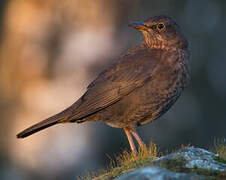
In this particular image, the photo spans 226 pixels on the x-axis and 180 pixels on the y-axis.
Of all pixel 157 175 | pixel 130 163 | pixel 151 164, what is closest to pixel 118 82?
pixel 130 163

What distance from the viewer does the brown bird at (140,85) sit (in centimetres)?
586

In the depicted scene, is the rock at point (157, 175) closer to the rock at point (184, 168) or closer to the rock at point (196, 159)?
the rock at point (184, 168)

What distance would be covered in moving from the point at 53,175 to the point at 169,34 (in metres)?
5.21

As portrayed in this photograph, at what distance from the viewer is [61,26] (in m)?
10.3

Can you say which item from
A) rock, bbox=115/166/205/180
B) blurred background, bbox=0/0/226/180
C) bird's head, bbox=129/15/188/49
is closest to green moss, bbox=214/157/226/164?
rock, bbox=115/166/205/180

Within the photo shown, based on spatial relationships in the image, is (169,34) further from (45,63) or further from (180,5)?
(180,5)

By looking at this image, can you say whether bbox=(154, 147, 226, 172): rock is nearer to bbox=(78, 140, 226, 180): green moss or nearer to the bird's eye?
bbox=(78, 140, 226, 180): green moss

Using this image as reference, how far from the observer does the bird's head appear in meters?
6.38

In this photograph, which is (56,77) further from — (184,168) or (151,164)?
(184,168)

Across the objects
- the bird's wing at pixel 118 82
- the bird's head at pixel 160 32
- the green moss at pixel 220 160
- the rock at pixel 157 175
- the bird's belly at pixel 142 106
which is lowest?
the green moss at pixel 220 160

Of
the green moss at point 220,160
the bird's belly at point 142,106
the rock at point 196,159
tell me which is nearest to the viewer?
the rock at point 196,159

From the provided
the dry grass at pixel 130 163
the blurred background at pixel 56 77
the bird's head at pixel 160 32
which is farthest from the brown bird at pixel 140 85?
the blurred background at pixel 56 77

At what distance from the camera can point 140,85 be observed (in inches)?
234

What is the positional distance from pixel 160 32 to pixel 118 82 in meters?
1.05
